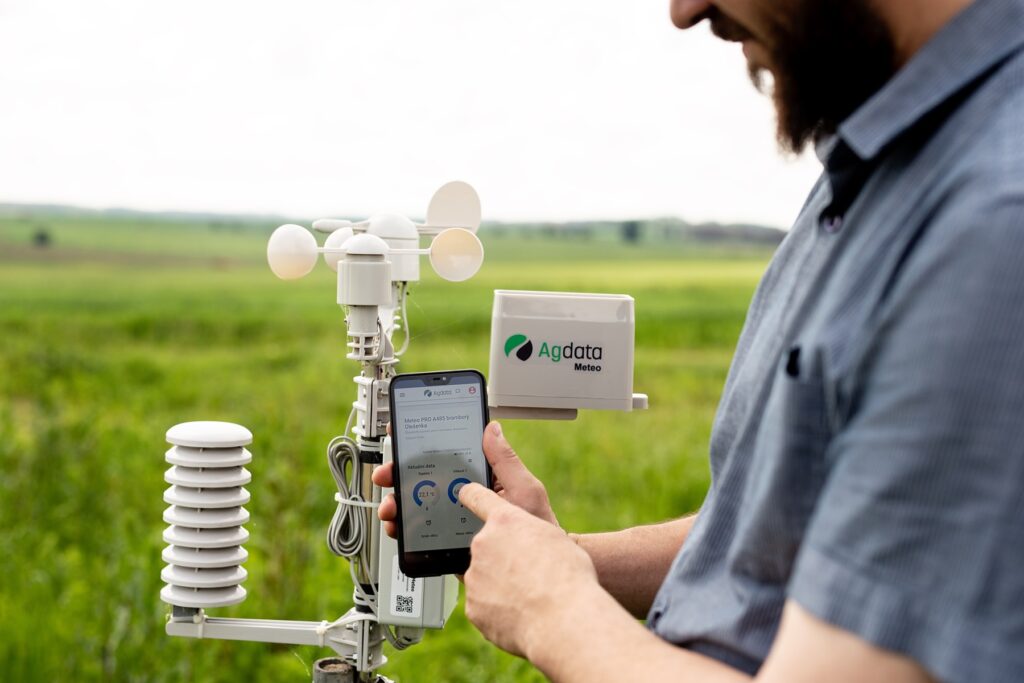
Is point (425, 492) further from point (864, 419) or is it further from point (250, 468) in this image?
point (250, 468)

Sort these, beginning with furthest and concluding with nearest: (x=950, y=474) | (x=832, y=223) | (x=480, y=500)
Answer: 1. (x=480, y=500)
2. (x=832, y=223)
3. (x=950, y=474)

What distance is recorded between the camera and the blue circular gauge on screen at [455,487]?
1.45 m

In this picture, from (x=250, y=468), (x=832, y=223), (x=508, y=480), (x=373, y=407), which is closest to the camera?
(x=832, y=223)

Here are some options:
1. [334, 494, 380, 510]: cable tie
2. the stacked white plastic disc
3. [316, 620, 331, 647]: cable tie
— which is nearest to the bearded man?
[334, 494, 380, 510]: cable tie

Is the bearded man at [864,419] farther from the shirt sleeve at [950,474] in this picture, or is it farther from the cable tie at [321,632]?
the cable tie at [321,632]

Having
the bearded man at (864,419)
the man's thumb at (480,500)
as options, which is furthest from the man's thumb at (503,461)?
the bearded man at (864,419)

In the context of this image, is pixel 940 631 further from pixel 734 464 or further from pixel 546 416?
pixel 546 416

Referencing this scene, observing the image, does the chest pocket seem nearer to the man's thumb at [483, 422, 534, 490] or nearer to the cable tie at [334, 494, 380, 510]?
the man's thumb at [483, 422, 534, 490]

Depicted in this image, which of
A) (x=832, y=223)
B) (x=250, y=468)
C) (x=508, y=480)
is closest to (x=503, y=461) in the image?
(x=508, y=480)

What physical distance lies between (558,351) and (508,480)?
0.77 feet

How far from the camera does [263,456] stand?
5332 mm

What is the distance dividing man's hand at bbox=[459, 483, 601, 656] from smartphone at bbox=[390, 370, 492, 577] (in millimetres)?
212

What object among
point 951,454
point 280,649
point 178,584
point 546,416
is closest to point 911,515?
point 951,454

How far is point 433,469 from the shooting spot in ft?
4.80
